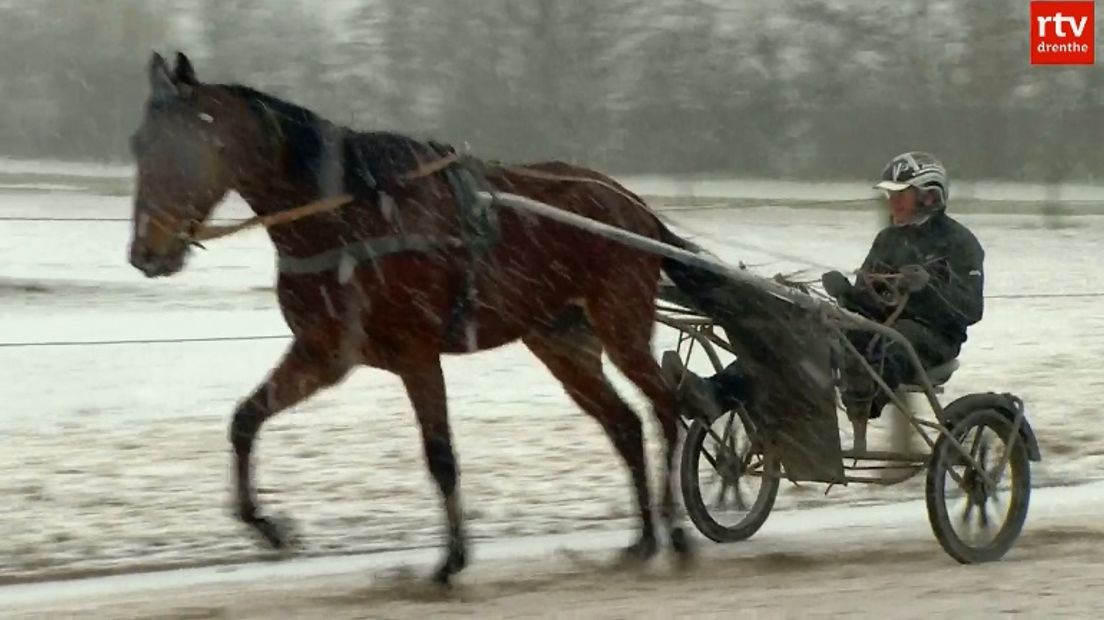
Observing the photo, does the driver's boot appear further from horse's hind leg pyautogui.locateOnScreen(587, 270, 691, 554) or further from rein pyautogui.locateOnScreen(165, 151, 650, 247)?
rein pyautogui.locateOnScreen(165, 151, 650, 247)

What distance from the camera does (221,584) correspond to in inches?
243

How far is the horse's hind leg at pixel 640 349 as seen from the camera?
677 cm

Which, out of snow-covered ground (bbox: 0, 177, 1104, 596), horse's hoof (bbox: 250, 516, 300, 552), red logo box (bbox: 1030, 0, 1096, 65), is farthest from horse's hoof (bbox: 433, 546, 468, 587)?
red logo box (bbox: 1030, 0, 1096, 65)

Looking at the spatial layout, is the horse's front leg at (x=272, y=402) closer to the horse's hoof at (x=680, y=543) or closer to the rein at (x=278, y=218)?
the rein at (x=278, y=218)

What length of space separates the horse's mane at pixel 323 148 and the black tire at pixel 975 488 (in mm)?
2395

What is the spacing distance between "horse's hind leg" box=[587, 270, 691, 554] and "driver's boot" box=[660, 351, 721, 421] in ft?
0.17

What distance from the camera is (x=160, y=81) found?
5.69 meters

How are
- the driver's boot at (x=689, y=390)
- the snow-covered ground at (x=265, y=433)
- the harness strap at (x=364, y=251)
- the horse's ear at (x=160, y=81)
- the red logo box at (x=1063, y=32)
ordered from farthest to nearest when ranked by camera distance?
the red logo box at (x=1063, y=32) → the snow-covered ground at (x=265, y=433) → the driver's boot at (x=689, y=390) → the harness strap at (x=364, y=251) → the horse's ear at (x=160, y=81)

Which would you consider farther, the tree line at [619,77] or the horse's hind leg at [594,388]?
the tree line at [619,77]

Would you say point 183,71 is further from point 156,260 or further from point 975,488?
point 975,488

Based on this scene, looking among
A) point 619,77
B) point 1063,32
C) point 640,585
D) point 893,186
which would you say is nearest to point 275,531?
point 640,585

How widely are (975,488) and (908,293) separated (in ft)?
2.83

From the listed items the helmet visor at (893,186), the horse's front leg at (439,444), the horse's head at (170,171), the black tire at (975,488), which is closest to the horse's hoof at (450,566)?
the horse's front leg at (439,444)

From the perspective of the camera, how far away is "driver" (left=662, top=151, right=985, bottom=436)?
6734mm
